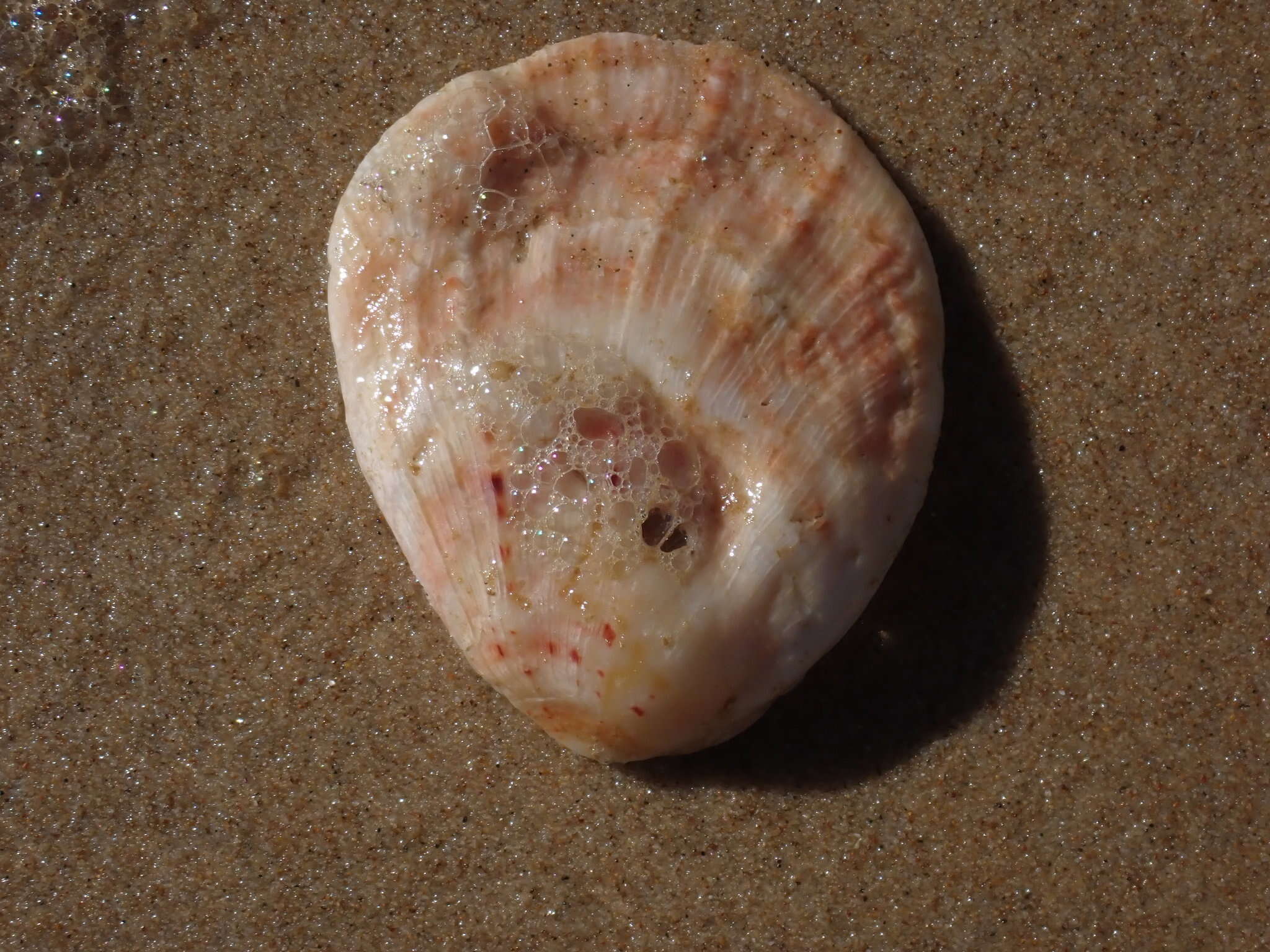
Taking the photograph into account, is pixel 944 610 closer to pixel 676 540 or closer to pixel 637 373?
pixel 676 540

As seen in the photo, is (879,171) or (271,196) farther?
(271,196)

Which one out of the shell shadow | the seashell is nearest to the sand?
the shell shadow

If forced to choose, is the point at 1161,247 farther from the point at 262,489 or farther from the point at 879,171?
the point at 262,489

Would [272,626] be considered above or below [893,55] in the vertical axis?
below

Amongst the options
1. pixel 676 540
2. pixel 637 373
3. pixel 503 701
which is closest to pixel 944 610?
pixel 676 540

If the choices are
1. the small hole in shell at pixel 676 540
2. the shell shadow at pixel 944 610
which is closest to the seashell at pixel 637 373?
the small hole in shell at pixel 676 540

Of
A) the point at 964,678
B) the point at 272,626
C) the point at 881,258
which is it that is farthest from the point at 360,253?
the point at 964,678

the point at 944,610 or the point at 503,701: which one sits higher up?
the point at 944,610

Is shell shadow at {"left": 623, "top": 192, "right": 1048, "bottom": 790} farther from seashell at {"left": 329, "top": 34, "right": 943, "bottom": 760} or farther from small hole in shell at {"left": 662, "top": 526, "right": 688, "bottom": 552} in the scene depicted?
small hole in shell at {"left": 662, "top": 526, "right": 688, "bottom": 552}
